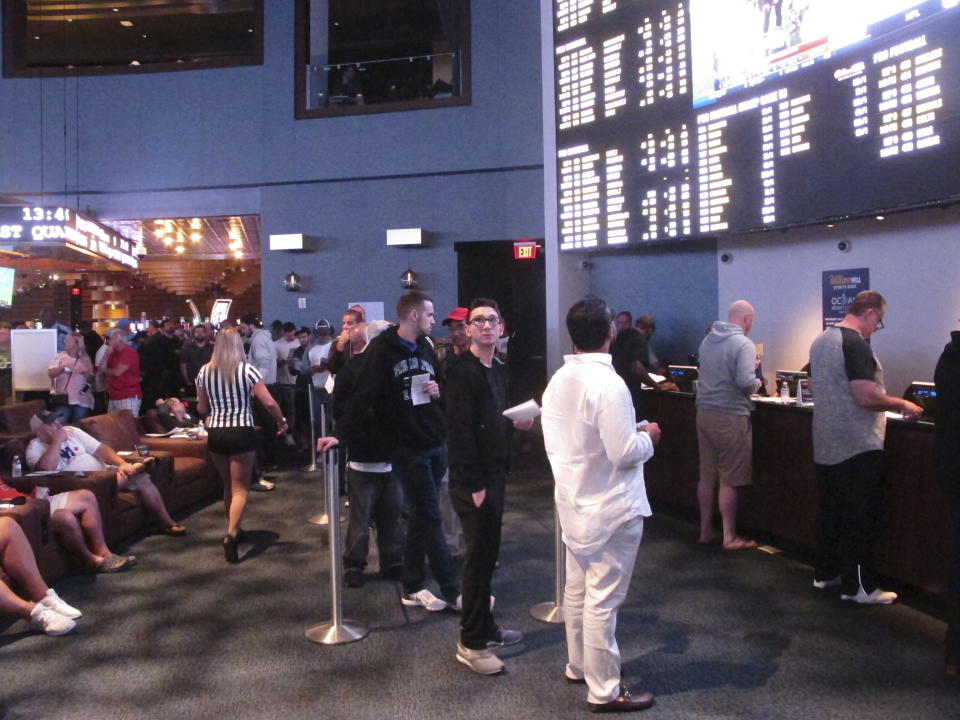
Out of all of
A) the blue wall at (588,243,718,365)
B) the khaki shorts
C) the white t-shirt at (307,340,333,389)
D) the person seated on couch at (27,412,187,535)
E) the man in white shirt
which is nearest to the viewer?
the man in white shirt

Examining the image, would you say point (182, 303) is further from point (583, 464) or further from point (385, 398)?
point (583, 464)

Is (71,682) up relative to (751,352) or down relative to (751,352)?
down

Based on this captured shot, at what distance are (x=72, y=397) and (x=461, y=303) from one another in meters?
5.00

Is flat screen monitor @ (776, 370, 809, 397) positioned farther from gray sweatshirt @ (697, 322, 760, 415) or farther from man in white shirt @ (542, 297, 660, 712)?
man in white shirt @ (542, 297, 660, 712)

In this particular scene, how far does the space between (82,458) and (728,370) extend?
4.37 metres

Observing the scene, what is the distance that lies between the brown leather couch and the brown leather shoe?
13.8 ft

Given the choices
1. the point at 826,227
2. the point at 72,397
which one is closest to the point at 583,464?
the point at 826,227

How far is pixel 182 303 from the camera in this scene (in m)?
21.4

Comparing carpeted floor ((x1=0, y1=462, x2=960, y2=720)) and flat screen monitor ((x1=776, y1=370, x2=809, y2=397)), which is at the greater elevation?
flat screen monitor ((x1=776, y1=370, x2=809, y2=397))

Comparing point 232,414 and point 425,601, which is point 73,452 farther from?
point 425,601

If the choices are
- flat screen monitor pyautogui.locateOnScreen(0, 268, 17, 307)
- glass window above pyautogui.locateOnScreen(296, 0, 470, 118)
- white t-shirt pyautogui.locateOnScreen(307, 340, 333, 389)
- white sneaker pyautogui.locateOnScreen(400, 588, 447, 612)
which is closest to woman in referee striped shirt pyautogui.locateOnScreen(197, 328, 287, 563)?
white sneaker pyautogui.locateOnScreen(400, 588, 447, 612)

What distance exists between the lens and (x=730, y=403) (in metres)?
5.15

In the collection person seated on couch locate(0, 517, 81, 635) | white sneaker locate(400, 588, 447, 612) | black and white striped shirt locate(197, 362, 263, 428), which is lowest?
white sneaker locate(400, 588, 447, 612)

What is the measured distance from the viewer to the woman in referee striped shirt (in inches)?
204
